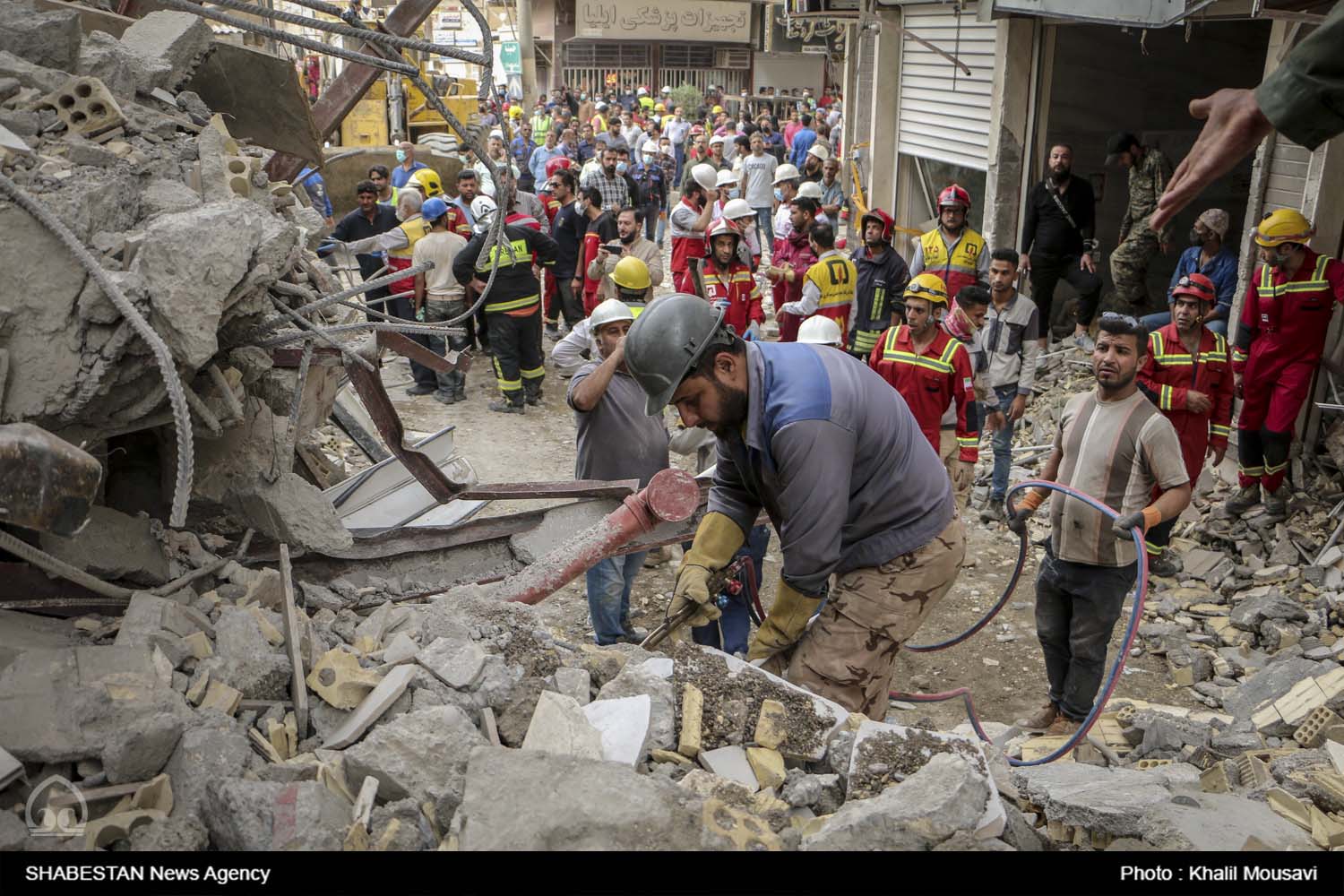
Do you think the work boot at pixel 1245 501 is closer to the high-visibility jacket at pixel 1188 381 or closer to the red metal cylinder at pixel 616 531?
the high-visibility jacket at pixel 1188 381

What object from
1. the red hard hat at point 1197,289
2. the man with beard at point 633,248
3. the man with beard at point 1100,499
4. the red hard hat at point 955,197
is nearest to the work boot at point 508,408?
the man with beard at point 633,248

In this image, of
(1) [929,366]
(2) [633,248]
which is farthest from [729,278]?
(1) [929,366]

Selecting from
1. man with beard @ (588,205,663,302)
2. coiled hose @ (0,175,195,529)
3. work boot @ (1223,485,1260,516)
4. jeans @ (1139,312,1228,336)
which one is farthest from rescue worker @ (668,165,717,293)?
coiled hose @ (0,175,195,529)

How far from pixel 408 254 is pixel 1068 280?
631 centimetres

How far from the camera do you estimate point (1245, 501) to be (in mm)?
6898

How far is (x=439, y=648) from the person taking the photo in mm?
3117

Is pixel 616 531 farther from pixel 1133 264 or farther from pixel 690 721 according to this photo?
pixel 1133 264

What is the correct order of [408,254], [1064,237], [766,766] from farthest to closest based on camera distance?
1. [408,254]
2. [1064,237]
3. [766,766]

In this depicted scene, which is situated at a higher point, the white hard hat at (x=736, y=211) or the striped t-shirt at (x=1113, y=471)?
the white hard hat at (x=736, y=211)

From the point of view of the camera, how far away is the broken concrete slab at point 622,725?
9.22ft

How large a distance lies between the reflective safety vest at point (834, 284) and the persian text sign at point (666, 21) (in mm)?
26081

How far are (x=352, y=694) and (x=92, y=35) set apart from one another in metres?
3.23

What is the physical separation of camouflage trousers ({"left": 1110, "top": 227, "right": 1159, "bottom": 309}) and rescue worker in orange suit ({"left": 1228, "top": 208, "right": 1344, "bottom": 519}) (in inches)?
81.7

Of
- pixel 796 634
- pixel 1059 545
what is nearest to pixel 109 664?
pixel 796 634
